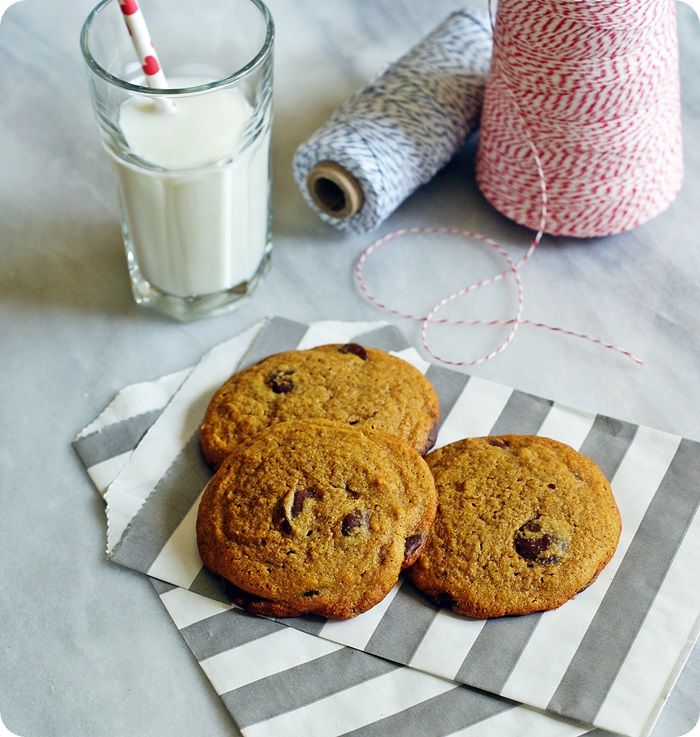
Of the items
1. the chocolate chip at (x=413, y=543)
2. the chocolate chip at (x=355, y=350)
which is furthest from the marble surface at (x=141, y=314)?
the chocolate chip at (x=413, y=543)

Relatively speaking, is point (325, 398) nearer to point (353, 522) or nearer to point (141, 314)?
point (353, 522)

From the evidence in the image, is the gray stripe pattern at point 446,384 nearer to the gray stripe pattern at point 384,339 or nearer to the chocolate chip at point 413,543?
the gray stripe pattern at point 384,339

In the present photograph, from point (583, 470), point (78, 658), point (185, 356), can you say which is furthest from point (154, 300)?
point (583, 470)

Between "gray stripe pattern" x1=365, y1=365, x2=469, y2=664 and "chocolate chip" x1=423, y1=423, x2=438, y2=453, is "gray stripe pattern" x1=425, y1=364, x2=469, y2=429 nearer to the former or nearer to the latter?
"chocolate chip" x1=423, y1=423, x2=438, y2=453

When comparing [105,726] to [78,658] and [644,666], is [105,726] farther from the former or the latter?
[644,666]

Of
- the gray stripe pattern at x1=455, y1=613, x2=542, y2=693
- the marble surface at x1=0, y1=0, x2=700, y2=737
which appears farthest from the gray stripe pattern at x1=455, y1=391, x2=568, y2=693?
the marble surface at x1=0, y1=0, x2=700, y2=737

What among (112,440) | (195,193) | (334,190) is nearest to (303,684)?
(112,440)
